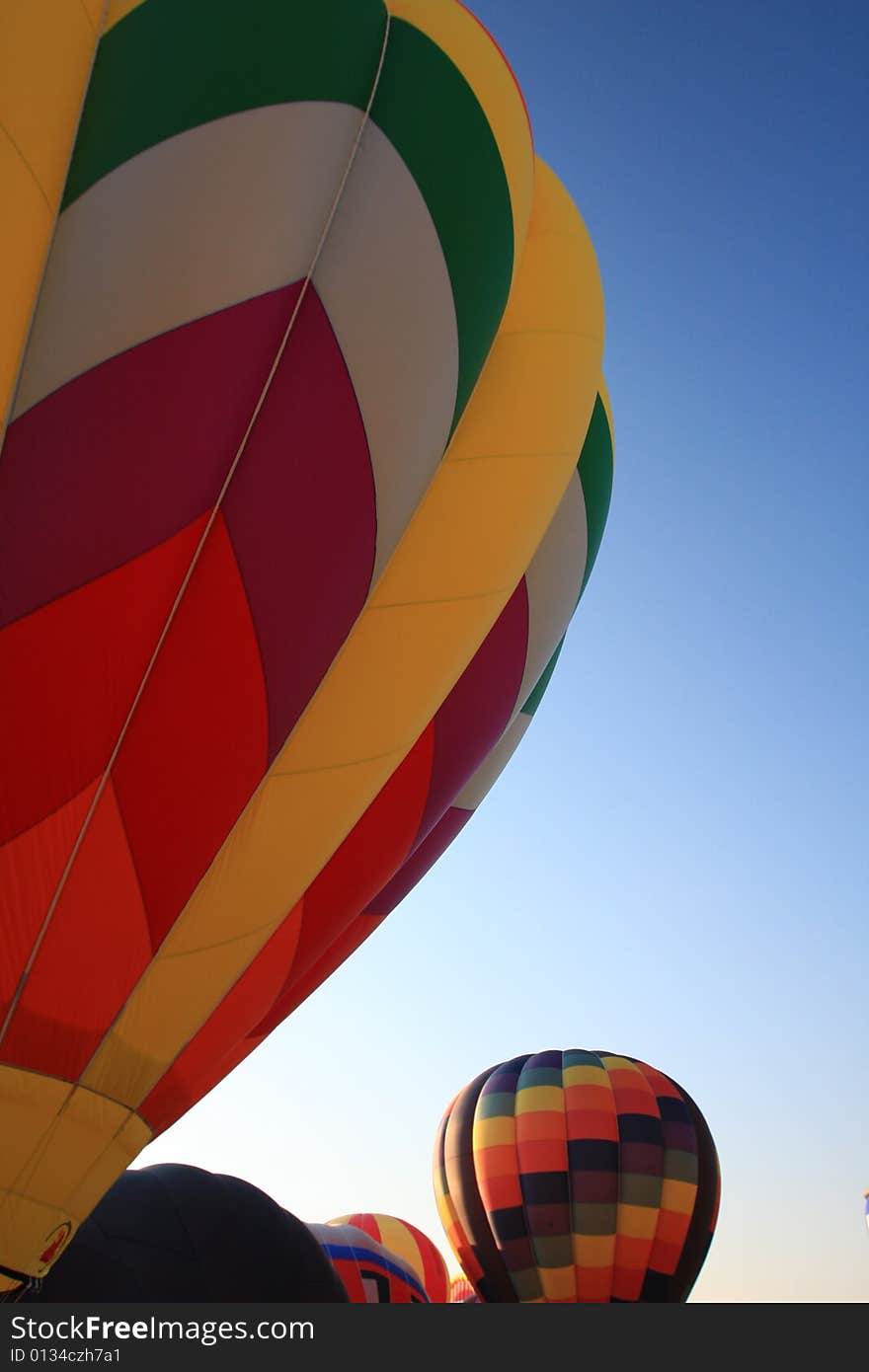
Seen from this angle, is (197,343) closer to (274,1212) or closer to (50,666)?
(50,666)

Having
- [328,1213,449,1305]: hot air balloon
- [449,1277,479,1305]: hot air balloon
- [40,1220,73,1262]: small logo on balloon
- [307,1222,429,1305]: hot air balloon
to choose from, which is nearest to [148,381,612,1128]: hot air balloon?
[40,1220,73,1262]: small logo on balloon

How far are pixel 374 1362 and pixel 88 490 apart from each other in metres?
2.83

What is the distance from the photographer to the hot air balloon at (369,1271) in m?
9.16

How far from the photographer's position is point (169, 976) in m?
3.75

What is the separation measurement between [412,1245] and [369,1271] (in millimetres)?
5580

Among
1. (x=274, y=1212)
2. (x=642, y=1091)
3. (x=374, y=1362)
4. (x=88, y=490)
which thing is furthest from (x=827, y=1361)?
(x=642, y=1091)

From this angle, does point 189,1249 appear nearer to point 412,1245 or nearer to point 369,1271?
point 369,1271

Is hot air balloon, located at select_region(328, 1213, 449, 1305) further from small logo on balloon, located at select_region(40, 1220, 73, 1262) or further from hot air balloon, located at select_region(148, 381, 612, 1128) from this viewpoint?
small logo on balloon, located at select_region(40, 1220, 73, 1262)

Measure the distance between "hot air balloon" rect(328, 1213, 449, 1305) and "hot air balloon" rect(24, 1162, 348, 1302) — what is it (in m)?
9.43

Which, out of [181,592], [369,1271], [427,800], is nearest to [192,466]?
[181,592]

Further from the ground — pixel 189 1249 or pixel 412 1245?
pixel 189 1249

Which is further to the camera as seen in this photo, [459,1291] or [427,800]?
[459,1291]

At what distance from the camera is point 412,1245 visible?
14.6m

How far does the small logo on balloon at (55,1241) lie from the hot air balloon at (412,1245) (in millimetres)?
11588
